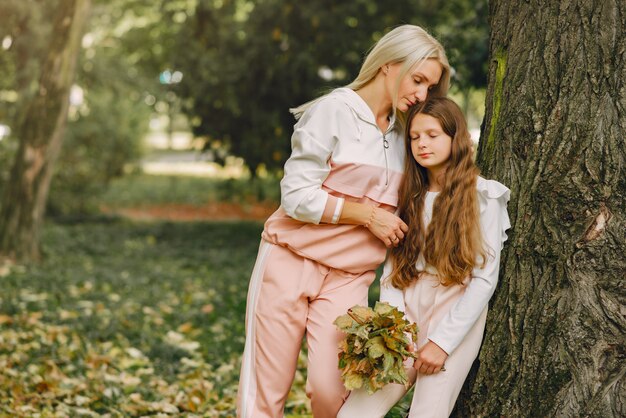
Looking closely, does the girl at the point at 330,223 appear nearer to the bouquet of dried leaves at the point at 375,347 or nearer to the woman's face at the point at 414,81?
the woman's face at the point at 414,81

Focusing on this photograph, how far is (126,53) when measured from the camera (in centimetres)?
1827

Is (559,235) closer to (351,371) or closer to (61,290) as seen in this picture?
(351,371)

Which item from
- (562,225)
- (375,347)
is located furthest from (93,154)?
(562,225)

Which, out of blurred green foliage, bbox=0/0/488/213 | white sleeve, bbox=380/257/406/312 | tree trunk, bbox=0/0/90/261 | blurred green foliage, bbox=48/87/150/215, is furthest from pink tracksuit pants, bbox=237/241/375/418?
blurred green foliage, bbox=48/87/150/215

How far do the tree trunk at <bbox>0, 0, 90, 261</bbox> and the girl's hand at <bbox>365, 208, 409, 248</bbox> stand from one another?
7616 mm

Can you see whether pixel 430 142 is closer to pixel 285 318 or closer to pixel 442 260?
pixel 442 260

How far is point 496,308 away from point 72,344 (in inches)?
158

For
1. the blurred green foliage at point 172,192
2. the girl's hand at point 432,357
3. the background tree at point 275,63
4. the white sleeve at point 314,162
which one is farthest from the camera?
the blurred green foliage at point 172,192

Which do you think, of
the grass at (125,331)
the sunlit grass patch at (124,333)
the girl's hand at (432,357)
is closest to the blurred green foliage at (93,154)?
the grass at (125,331)

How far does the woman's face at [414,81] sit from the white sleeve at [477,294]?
540 millimetres

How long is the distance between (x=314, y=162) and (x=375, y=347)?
80 cm

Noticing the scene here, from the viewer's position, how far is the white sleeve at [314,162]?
3.15m

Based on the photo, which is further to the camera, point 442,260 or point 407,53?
point 407,53

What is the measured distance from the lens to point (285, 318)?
3.26 meters
